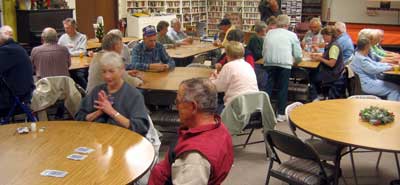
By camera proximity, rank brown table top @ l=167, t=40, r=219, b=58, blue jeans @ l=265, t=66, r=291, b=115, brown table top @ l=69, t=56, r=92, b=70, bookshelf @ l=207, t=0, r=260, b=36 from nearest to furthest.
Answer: brown table top @ l=69, t=56, r=92, b=70 < blue jeans @ l=265, t=66, r=291, b=115 < brown table top @ l=167, t=40, r=219, b=58 < bookshelf @ l=207, t=0, r=260, b=36

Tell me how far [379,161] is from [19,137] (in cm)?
328

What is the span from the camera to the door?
32.6 ft

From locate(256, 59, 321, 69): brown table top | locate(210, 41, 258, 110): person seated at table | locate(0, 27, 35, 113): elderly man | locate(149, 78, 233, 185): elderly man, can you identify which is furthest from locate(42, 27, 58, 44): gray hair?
locate(149, 78, 233, 185): elderly man

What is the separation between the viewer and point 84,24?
10031 millimetres

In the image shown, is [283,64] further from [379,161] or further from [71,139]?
[71,139]

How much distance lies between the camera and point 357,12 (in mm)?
11797

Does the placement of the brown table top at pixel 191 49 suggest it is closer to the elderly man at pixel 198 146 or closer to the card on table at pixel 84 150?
the card on table at pixel 84 150

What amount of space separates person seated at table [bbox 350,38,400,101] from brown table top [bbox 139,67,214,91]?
1.80 metres

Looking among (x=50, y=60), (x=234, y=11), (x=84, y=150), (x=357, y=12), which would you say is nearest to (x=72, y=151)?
(x=84, y=150)

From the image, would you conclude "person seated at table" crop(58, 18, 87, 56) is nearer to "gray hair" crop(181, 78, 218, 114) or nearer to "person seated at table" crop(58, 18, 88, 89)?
"person seated at table" crop(58, 18, 88, 89)

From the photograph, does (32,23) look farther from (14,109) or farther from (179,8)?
(179,8)

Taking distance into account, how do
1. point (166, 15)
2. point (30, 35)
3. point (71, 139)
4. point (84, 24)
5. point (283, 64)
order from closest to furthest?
point (71, 139), point (283, 64), point (30, 35), point (84, 24), point (166, 15)

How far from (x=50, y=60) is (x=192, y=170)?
3.86 metres

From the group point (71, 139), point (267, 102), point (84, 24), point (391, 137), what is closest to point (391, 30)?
point (84, 24)
